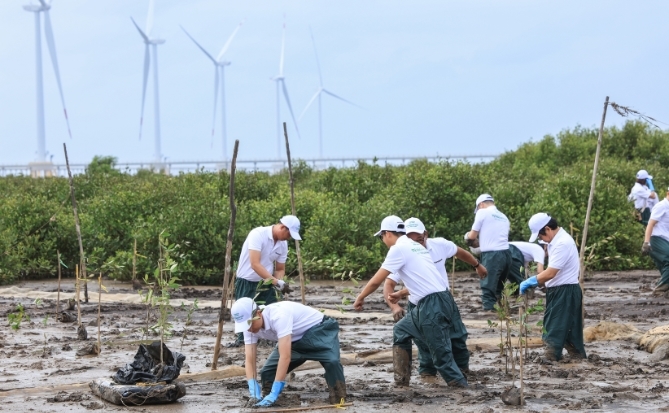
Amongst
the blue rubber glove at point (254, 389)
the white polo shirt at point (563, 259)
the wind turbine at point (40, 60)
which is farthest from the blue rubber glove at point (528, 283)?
the wind turbine at point (40, 60)

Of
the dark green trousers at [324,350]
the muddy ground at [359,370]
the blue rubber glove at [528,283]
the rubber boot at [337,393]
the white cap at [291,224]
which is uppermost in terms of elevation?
the white cap at [291,224]

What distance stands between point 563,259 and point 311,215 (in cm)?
1085

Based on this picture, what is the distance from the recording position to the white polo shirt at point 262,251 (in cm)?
1020

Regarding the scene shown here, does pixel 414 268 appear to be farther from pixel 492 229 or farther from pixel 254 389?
pixel 492 229

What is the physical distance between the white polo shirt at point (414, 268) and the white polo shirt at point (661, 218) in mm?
6816

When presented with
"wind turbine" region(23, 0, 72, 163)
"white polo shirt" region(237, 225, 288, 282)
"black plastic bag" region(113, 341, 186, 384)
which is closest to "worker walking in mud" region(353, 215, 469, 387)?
"black plastic bag" region(113, 341, 186, 384)

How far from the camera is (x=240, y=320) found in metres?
7.35

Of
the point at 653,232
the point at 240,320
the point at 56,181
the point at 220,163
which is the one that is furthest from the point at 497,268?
the point at 220,163

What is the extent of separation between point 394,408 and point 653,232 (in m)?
8.01

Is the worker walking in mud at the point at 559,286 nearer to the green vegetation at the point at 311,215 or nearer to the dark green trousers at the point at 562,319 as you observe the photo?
the dark green trousers at the point at 562,319

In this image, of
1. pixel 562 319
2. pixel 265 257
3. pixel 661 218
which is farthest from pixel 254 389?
pixel 661 218

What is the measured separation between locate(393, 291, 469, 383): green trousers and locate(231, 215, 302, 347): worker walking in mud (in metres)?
1.68

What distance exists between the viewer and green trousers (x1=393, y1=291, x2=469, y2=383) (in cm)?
838

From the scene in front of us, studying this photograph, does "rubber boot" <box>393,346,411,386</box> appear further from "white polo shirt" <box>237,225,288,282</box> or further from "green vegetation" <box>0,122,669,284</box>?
"green vegetation" <box>0,122,669,284</box>
